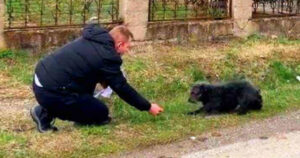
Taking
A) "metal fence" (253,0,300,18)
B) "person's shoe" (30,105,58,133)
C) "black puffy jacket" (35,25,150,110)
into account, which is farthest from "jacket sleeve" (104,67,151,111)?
"metal fence" (253,0,300,18)

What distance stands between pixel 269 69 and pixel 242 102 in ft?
7.75

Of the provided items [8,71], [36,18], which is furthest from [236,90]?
[36,18]

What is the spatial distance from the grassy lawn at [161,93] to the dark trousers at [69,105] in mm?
149

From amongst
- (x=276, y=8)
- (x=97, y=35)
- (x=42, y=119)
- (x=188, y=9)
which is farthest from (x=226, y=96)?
(x=276, y=8)

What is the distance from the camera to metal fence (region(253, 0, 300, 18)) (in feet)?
41.2

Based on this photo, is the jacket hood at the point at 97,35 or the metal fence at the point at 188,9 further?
the metal fence at the point at 188,9

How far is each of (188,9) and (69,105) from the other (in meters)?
5.18

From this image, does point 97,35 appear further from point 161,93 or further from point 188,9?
point 188,9

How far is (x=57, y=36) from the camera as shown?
10.3m

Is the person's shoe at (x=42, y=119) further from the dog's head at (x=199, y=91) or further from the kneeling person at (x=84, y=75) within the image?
the dog's head at (x=199, y=91)

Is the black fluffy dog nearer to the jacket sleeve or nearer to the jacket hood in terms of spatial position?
the jacket sleeve

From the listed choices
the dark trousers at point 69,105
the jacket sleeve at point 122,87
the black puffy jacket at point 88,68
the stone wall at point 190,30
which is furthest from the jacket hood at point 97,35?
the stone wall at point 190,30

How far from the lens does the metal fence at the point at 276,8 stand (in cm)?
1255

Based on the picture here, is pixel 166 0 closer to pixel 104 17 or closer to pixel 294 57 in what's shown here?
pixel 104 17
